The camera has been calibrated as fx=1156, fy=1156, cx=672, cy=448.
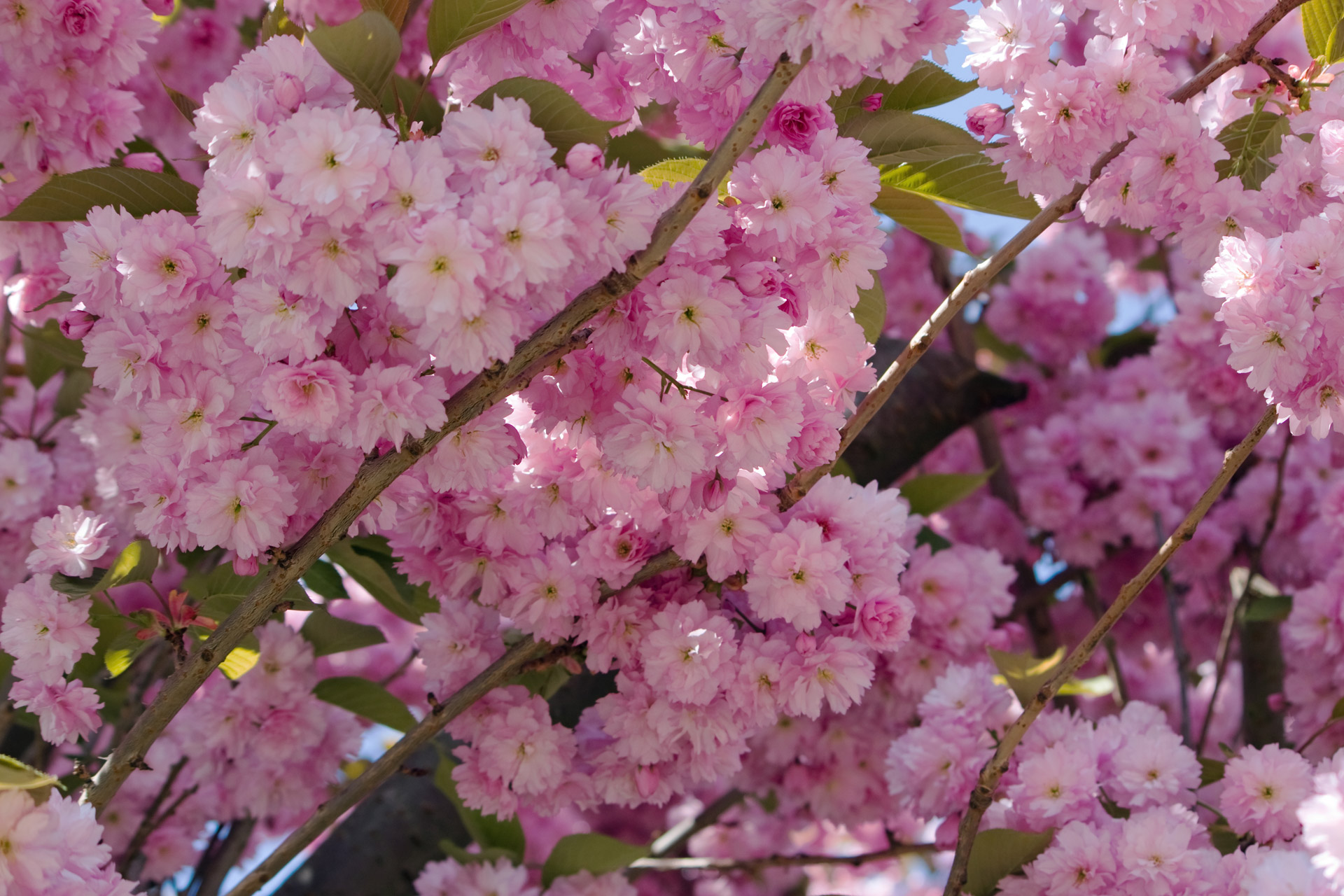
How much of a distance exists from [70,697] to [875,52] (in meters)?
0.97

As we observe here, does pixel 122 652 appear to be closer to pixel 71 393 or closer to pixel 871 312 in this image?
pixel 871 312

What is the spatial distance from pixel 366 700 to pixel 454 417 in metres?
0.86

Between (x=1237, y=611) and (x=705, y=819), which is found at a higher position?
(x=1237, y=611)

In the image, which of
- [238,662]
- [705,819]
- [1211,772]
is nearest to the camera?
[238,662]

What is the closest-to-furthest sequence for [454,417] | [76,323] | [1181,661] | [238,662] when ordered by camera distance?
[454,417], [76,323], [238,662], [1181,661]

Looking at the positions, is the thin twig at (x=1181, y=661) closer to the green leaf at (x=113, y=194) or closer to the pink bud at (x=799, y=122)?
the pink bud at (x=799, y=122)

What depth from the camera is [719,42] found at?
43.0 inches

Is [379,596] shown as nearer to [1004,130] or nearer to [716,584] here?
[716,584]

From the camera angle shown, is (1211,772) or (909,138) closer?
(909,138)

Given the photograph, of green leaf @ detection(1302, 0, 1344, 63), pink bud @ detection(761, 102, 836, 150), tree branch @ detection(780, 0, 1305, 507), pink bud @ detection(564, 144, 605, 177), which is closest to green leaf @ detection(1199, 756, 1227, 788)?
tree branch @ detection(780, 0, 1305, 507)

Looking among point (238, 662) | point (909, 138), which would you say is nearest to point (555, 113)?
point (909, 138)

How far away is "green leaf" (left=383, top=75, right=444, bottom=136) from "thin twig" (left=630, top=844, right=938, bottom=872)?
112 cm

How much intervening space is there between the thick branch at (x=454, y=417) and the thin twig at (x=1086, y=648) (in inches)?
23.2

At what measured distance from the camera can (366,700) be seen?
1730mm
